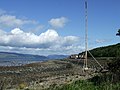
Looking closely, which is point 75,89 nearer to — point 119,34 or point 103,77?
point 103,77

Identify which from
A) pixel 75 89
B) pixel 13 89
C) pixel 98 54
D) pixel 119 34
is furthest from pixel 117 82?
pixel 119 34

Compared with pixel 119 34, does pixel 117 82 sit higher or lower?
lower

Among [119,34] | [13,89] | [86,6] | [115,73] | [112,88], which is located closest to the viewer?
[112,88]

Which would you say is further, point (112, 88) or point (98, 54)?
point (98, 54)

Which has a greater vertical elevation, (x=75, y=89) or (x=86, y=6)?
(x=86, y=6)

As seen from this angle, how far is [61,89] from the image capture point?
19.5m

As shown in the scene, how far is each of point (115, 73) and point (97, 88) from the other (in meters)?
4.17

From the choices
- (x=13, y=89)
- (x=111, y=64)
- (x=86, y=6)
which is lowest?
(x=13, y=89)

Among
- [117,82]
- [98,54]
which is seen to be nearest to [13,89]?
[117,82]

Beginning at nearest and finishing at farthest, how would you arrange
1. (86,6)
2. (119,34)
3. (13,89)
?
(13,89) → (86,6) → (119,34)

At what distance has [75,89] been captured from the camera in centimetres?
1848

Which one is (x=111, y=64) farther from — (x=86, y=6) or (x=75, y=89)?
(x=86, y=6)

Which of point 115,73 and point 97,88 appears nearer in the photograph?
point 97,88

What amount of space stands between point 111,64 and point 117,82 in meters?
3.18
